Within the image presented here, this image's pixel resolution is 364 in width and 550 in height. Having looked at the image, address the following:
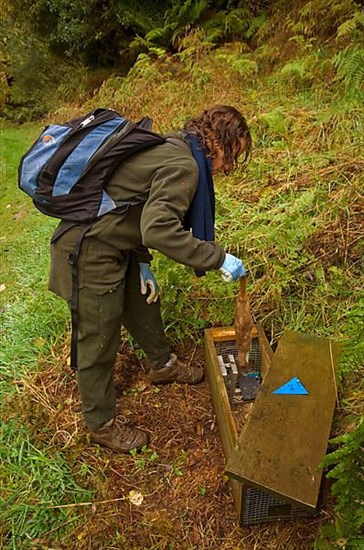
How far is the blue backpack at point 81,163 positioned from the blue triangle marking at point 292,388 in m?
1.11

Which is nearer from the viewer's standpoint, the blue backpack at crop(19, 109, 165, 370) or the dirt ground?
the blue backpack at crop(19, 109, 165, 370)

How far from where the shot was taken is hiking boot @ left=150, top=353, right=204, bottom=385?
3023 millimetres

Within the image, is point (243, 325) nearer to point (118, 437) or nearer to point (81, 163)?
point (118, 437)

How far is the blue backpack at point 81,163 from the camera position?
2104mm

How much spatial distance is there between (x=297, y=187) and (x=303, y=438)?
92.2 inches

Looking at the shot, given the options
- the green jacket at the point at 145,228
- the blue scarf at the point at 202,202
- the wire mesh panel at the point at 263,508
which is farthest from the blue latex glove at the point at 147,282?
the wire mesh panel at the point at 263,508

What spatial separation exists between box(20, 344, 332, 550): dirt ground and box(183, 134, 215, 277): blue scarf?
1174 millimetres

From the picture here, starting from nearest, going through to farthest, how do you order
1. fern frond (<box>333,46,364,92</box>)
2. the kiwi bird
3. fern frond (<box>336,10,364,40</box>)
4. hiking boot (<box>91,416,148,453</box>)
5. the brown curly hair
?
1. the brown curly hair
2. the kiwi bird
3. hiking boot (<box>91,416,148,453</box>)
4. fern frond (<box>333,46,364,92</box>)
5. fern frond (<box>336,10,364,40</box>)

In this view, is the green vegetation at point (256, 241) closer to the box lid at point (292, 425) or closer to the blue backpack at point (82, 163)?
the box lid at point (292, 425)

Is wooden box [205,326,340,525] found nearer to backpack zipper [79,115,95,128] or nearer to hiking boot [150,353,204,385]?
hiking boot [150,353,204,385]

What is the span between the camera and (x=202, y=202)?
7.42 ft

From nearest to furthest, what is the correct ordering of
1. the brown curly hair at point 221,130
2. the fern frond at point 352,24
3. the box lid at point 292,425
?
the box lid at point 292,425
the brown curly hair at point 221,130
the fern frond at point 352,24

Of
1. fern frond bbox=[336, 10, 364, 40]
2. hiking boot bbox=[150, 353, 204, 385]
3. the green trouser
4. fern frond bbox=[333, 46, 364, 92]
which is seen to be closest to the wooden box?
hiking boot bbox=[150, 353, 204, 385]

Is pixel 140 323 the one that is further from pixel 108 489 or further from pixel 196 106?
pixel 196 106
